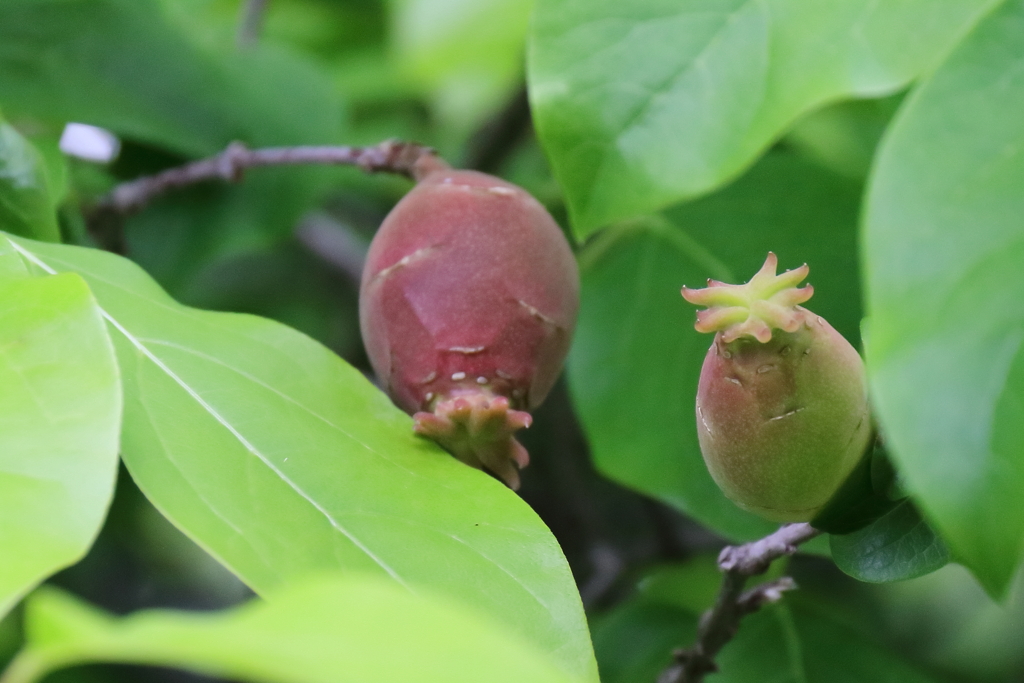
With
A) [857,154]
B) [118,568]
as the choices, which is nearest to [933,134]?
[857,154]

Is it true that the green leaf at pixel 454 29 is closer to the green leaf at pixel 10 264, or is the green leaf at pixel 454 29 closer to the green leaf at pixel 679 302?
the green leaf at pixel 679 302

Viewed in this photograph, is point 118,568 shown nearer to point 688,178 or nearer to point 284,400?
point 284,400

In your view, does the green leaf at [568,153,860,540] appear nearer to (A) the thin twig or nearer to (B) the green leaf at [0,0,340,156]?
(B) the green leaf at [0,0,340,156]

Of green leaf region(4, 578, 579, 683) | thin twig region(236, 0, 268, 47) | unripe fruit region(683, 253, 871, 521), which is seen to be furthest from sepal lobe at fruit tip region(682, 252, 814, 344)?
thin twig region(236, 0, 268, 47)

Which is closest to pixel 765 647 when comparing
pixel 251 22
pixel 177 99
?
pixel 177 99

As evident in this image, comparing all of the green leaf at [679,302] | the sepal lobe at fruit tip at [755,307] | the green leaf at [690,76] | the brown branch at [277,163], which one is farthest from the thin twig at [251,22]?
the sepal lobe at fruit tip at [755,307]
